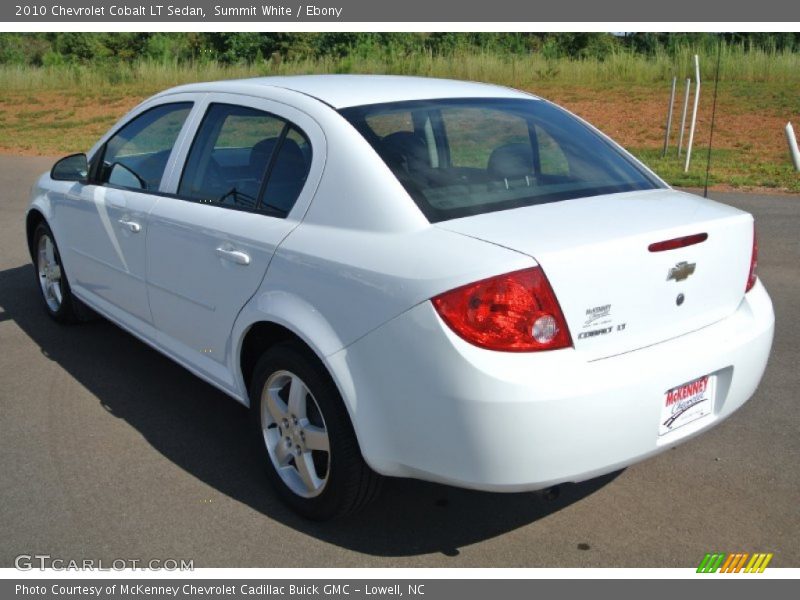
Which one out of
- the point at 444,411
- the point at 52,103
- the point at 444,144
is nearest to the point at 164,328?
the point at 444,144

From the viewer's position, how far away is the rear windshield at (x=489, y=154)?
3.51 m

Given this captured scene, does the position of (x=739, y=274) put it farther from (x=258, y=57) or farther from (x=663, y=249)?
(x=258, y=57)

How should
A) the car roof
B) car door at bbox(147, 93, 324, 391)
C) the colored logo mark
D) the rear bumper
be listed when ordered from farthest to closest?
the car roof < car door at bbox(147, 93, 324, 391) < the colored logo mark < the rear bumper

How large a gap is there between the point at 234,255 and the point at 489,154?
121 centimetres

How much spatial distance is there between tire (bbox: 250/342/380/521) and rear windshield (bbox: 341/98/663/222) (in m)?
0.81

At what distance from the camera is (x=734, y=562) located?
11.2 ft

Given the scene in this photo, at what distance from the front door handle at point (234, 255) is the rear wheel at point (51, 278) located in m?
2.58

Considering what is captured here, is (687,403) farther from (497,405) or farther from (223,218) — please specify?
(223,218)

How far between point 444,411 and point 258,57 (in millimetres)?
35351

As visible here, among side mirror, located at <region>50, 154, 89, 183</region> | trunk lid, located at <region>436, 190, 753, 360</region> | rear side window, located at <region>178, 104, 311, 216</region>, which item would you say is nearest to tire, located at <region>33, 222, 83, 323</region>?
side mirror, located at <region>50, 154, 89, 183</region>

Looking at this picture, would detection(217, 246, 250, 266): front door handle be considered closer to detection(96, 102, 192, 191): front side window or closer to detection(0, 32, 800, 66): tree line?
detection(96, 102, 192, 191): front side window

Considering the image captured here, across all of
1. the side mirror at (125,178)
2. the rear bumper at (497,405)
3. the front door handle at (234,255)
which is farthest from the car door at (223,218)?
the rear bumper at (497,405)

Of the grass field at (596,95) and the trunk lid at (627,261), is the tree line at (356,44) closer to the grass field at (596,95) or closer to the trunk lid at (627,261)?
the grass field at (596,95)

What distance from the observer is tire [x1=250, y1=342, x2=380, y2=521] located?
3.42m
